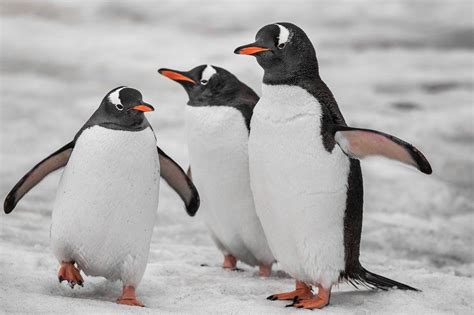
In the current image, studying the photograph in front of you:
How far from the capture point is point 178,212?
5.69 m

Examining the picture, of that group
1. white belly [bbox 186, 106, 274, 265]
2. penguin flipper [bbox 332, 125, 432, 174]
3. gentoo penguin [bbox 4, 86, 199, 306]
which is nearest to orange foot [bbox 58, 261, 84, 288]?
gentoo penguin [bbox 4, 86, 199, 306]

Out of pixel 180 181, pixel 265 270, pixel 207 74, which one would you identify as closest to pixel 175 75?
pixel 207 74

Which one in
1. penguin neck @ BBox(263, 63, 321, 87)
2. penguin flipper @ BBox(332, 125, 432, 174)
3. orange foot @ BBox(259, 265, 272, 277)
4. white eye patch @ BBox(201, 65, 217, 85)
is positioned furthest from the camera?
orange foot @ BBox(259, 265, 272, 277)

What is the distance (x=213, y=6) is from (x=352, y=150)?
11821 millimetres

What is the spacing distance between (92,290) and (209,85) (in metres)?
1.07

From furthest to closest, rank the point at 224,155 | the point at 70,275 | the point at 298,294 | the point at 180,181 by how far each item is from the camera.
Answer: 1. the point at 224,155
2. the point at 180,181
3. the point at 298,294
4. the point at 70,275

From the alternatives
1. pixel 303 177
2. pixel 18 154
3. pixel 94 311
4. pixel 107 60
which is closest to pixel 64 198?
pixel 94 311

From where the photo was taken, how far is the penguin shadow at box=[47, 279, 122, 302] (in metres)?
3.37

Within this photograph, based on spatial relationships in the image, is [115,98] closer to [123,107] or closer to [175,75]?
[123,107]

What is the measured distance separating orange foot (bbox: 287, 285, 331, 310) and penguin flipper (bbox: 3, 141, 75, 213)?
1049 millimetres

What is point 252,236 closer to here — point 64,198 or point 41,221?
point 64,198

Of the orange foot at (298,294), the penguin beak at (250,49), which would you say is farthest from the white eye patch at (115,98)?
the orange foot at (298,294)

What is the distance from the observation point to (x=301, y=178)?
10.6ft

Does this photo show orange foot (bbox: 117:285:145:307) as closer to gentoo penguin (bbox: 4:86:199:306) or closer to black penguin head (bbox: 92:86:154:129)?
gentoo penguin (bbox: 4:86:199:306)
